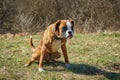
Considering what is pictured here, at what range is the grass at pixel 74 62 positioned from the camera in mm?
6238

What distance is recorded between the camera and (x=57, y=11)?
→ 1680 cm

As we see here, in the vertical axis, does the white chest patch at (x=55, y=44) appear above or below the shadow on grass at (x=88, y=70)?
above

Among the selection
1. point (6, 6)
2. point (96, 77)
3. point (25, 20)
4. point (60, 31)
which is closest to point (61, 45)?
point (60, 31)

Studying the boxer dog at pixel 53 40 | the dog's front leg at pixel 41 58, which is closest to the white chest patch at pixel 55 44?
the boxer dog at pixel 53 40

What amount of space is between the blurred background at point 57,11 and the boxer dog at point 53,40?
30.3 feet

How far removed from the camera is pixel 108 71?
22.8 ft

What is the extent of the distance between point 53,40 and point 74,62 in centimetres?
127

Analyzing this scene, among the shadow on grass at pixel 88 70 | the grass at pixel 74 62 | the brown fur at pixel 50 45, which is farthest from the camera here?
the shadow on grass at pixel 88 70

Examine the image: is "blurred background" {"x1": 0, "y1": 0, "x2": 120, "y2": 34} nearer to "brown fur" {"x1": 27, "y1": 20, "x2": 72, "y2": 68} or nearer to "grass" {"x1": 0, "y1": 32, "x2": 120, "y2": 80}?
"grass" {"x1": 0, "y1": 32, "x2": 120, "y2": 80}

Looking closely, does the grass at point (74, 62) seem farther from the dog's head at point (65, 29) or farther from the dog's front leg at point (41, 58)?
the dog's head at point (65, 29)

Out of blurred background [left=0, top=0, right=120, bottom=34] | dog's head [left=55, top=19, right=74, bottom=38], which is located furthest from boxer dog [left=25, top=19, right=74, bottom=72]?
blurred background [left=0, top=0, right=120, bottom=34]

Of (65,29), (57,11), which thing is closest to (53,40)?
(65,29)

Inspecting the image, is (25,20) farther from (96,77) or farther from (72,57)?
(96,77)

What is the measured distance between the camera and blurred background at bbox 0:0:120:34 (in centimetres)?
1611
